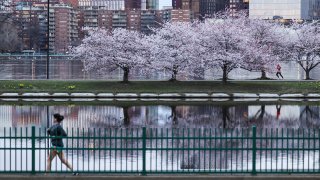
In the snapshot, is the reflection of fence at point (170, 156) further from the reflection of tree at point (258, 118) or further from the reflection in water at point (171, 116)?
the reflection of tree at point (258, 118)

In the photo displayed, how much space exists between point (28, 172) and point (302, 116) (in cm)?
2269

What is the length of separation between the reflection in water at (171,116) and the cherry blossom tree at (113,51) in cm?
1483

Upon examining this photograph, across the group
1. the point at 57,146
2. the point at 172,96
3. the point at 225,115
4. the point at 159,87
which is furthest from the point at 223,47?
the point at 57,146

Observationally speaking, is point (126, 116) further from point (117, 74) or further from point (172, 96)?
point (117, 74)

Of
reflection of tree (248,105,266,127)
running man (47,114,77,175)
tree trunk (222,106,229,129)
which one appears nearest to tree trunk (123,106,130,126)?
tree trunk (222,106,229,129)

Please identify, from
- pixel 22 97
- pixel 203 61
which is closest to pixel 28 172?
pixel 22 97

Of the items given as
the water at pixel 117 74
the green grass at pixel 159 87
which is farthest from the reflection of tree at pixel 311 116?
the water at pixel 117 74

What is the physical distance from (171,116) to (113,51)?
22.0 m

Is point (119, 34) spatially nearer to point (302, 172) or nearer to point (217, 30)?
point (217, 30)

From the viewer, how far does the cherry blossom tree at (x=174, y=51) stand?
190 feet

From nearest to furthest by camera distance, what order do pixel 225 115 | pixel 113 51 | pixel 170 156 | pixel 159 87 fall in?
pixel 170 156 < pixel 225 115 < pixel 159 87 < pixel 113 51

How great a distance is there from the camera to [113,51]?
57.6 metres

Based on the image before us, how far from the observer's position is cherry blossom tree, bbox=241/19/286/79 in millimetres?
58125

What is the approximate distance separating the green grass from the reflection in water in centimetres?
865
